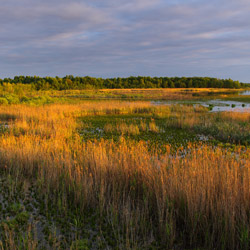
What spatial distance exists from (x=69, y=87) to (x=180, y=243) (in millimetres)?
86667

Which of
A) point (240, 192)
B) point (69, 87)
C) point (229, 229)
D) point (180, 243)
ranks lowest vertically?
point (180, 243)

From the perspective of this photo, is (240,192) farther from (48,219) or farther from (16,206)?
(16,206)

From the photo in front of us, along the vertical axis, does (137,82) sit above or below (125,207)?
above

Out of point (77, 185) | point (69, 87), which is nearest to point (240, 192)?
point (77, 185)

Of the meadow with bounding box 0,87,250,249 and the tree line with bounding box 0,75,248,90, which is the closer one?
the meadow with bounding box 0,87,250,249

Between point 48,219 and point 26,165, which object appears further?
point 26,165

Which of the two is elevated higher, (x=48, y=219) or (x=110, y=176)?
(x=110, y=176)

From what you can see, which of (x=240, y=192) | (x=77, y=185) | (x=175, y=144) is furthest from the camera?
(x=175, y=144)

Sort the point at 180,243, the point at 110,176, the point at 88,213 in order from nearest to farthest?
1. the point at 180,243
2. the point at 88,213
3. the point at 110,176

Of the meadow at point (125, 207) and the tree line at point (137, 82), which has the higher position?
the tree line at point (137, 82)

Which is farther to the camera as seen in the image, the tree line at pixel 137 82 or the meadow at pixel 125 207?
the tree line at pixel 137 82

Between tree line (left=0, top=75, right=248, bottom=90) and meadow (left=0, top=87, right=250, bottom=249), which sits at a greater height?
tree line (left=0, top=75, right=248, bottom=90)

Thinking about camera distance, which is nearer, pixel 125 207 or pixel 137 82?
pixel 125 207

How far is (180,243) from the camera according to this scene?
3.69 metres
